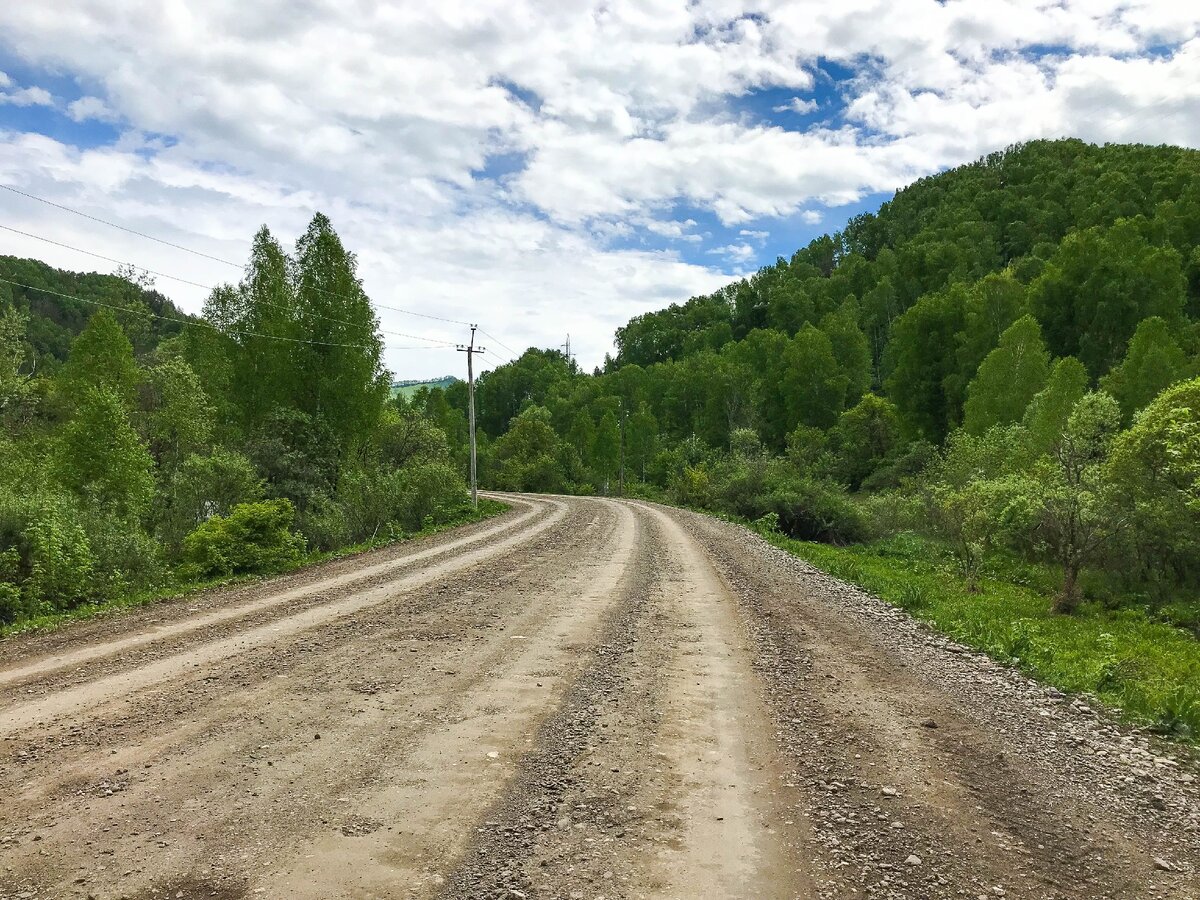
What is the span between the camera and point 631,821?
4836mm

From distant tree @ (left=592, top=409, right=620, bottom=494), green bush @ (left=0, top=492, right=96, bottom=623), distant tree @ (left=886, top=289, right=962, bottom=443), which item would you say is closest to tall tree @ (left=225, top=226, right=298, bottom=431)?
green bush @ (left=0, top=492, right=96, bottom=623)

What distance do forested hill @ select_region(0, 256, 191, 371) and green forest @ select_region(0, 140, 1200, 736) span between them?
563 mm

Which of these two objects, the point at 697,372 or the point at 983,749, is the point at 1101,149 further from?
the point at 983,749

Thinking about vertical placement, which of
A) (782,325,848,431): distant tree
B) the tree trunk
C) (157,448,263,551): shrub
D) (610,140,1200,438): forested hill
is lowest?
the tree trunk

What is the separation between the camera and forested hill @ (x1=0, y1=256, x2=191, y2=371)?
48625mm

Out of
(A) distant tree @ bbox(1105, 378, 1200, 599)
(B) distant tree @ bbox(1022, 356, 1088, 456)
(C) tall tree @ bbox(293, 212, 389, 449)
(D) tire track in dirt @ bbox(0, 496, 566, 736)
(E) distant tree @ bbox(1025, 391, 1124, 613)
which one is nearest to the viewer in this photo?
(D) tire track in dirt @ bbox(0, 496, 566, 736)

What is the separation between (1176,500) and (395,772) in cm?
2302

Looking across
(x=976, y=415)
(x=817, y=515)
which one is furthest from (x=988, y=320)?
(x=817, y=515)

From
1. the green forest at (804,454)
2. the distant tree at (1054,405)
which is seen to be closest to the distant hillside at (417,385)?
the green forest at (804,454)

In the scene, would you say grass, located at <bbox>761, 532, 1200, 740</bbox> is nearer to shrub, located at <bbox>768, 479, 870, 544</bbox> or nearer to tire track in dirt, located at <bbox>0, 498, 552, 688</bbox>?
shrub, located at <bbox>768, 479, 870, 544</bbox>

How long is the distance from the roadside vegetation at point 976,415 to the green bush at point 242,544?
14.4 m

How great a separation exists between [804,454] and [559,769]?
2167 inches

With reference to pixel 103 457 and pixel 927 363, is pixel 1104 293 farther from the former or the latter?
pixel 103 457

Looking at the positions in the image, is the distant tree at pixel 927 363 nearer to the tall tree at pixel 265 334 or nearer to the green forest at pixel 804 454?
the green forest at pixel 804 454
